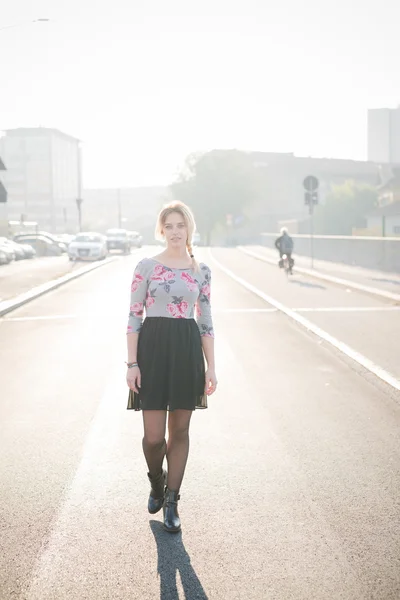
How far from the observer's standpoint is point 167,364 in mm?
4355

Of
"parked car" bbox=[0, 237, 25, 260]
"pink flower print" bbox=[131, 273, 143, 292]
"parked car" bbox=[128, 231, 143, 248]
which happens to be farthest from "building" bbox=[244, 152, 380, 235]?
"pink flower print" bbox=[131, 273, 143, 292]

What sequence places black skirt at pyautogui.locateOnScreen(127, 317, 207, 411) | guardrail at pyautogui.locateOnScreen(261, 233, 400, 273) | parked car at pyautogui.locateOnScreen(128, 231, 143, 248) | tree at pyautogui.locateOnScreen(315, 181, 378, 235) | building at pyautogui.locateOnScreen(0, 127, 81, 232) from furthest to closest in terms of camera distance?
1. building at pyautogui.locateOnScreen(0, 127, 81, 232)
2. tree at pyautogui.locateOnScreen(315, 181, 378, 235)
3. parked car at pyautogui.locateOnScreen(128, 231, 143, 248)
4. guardrail at pyautogui.locateOnScreen(261, 233, 400, 273)
5. black skirt at pyautogui.locateOnScreen(127, 317, 207, 411)

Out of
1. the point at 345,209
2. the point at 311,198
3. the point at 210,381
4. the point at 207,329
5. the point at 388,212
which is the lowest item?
the point at 210,381

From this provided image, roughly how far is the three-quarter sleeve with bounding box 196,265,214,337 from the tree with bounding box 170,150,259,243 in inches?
3663

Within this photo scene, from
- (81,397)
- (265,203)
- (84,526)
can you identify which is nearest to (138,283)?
(84,526)

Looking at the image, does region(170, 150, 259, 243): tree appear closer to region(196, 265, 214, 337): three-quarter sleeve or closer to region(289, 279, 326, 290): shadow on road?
region(289, 279, 326, 290): shadow on road

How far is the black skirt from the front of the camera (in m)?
A: 4.33

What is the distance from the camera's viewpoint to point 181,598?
3.38 meters

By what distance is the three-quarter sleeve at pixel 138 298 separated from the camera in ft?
14.3

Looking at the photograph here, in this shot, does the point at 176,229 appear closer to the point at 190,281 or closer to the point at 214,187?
the point at 190,281

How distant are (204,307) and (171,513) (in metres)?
1.10

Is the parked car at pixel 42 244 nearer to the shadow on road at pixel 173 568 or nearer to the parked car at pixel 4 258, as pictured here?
the parked car at pixel 4 258

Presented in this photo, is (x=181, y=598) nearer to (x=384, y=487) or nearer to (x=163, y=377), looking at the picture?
(x=163, y=377)

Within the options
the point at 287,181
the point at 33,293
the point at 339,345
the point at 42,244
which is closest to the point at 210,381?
the point at 339,345
